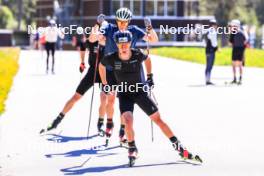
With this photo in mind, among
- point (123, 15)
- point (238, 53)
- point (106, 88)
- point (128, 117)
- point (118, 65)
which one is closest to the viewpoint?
point (118, 65)

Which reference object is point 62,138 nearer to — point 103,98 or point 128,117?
point 103,98

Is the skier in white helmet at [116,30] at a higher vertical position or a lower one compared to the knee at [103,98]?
higher

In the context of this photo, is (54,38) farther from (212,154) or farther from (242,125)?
(212,154)

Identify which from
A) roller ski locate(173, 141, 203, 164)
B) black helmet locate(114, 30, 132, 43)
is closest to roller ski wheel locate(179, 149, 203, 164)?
roller ski locate(173, 141, 203, 164)

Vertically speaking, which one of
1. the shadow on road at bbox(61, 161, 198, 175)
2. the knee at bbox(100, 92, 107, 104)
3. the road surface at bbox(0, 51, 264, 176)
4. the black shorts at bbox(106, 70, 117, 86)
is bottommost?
the road surface at bbox(0, 51, 264, 176)

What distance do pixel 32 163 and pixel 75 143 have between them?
167 centimetres

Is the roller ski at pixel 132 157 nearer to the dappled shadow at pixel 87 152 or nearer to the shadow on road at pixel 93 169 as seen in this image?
the shadow on road at pixel 93 169

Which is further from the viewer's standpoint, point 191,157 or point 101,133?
point 101,133

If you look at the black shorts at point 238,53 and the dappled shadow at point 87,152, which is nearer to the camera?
the dappled shadow at point 87,152

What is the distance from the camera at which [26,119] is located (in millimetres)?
14031

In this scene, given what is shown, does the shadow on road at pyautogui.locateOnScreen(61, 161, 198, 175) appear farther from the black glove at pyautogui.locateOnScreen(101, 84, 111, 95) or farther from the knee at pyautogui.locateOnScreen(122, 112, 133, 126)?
the black glove at pyautogui.locateOnScreen(101, 84, 111, 95)

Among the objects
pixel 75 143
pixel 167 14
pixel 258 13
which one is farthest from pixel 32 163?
pixel 258 13

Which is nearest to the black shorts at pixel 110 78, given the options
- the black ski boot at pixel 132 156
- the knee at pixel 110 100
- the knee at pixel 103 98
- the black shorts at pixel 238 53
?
the knee at pixel 110 100

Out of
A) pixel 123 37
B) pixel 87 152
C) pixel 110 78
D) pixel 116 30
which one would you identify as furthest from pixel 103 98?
pixel 123 37
